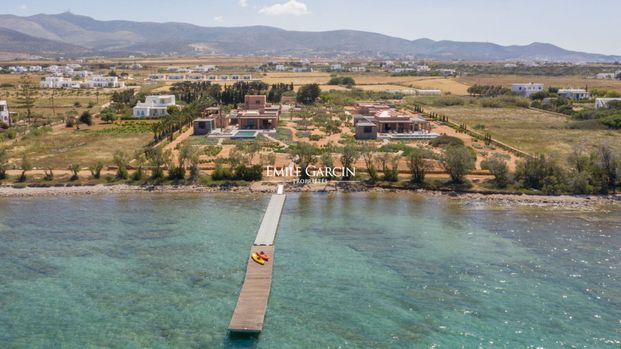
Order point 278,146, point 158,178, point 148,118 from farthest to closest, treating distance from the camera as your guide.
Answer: point 148,118 < point 278,146 < point 158,178

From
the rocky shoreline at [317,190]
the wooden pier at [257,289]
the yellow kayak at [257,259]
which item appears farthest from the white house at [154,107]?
the yellow kayak at [257,259]

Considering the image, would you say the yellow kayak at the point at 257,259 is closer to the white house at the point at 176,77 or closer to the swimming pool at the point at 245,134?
the swimming pool at the point at 245,134

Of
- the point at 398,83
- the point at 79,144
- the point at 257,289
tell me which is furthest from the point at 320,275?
the point at 398,83

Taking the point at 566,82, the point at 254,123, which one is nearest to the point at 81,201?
the point at 254,123

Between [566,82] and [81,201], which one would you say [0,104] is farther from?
[566,82]

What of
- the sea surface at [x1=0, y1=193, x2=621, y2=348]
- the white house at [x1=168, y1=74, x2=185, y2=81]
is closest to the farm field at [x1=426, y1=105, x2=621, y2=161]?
the sea surface at [x1=0, y1=193, x2=621, y2=348]

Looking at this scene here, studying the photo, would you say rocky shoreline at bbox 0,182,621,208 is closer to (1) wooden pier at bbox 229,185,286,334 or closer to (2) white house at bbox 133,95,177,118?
(1) wooden pier at bbox 229,185,286,334

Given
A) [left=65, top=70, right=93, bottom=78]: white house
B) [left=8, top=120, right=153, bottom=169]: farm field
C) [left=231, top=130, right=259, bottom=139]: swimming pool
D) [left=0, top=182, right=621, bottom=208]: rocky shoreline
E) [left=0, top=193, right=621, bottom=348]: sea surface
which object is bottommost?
[left=0, top=193, right=621, bottom=348]: sea surface
